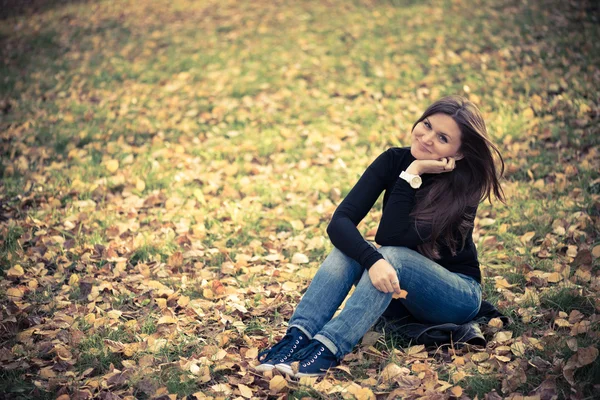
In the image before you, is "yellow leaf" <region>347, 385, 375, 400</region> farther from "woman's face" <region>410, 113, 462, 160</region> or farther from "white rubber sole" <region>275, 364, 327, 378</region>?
"woman's face" <region>410, 113, 462, 160</region>

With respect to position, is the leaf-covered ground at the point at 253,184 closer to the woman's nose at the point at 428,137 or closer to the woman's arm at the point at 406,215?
the woman's arm at the point at 406,215

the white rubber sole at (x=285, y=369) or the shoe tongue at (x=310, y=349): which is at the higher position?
the shoe tongue at (x=310, y=349)

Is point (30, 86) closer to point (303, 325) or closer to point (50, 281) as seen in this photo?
point (50, 281)

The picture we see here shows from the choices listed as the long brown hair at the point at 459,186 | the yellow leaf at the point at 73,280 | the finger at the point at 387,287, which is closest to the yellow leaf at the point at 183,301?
the yellow leaf at the point at 73,280

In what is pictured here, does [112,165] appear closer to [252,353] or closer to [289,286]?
[289,286]

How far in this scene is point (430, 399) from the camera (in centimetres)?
239

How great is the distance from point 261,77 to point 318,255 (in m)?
3.90

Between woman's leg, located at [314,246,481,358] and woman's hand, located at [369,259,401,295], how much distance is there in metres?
0.06

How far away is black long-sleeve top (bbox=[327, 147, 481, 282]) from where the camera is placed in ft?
8.98

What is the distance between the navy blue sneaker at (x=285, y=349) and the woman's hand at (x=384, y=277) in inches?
17.2

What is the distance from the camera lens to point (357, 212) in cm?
289

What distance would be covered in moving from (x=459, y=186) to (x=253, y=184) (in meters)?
2.44

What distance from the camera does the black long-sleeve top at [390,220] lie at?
2.74 m

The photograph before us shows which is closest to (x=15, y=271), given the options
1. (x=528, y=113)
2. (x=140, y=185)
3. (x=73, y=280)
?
(x=73, y=280)
